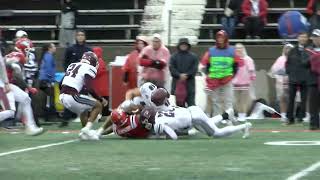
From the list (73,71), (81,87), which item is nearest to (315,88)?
(81,87)

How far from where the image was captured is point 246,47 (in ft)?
72.3

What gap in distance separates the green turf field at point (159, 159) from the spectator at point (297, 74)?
12.3ft

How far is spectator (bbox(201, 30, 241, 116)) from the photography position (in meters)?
16.2

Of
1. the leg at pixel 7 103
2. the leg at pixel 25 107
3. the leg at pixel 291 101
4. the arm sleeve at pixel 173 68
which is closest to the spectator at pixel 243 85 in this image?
the leg at pixel 291 101

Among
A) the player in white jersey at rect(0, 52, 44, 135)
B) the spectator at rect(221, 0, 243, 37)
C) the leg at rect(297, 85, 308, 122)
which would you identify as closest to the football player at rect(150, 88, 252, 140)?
the player in white jersey at rect(0, 52, 44, 135)

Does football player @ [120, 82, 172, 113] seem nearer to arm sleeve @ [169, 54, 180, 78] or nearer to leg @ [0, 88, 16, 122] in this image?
leg @ [0, 88, 16, 122]

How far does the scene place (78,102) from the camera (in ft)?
43.2

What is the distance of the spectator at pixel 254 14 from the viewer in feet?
73.1

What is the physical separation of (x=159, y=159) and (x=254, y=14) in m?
13.3

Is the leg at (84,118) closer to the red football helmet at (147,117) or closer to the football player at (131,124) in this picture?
the football player at (131,124)

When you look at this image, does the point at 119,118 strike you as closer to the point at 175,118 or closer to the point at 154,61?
the point at 175,118

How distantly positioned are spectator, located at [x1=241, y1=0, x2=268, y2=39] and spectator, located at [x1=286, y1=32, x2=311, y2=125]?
16.9 feet

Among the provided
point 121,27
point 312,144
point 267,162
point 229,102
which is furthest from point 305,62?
point 121,27

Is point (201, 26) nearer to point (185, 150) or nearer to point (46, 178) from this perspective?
point (185, 150)
